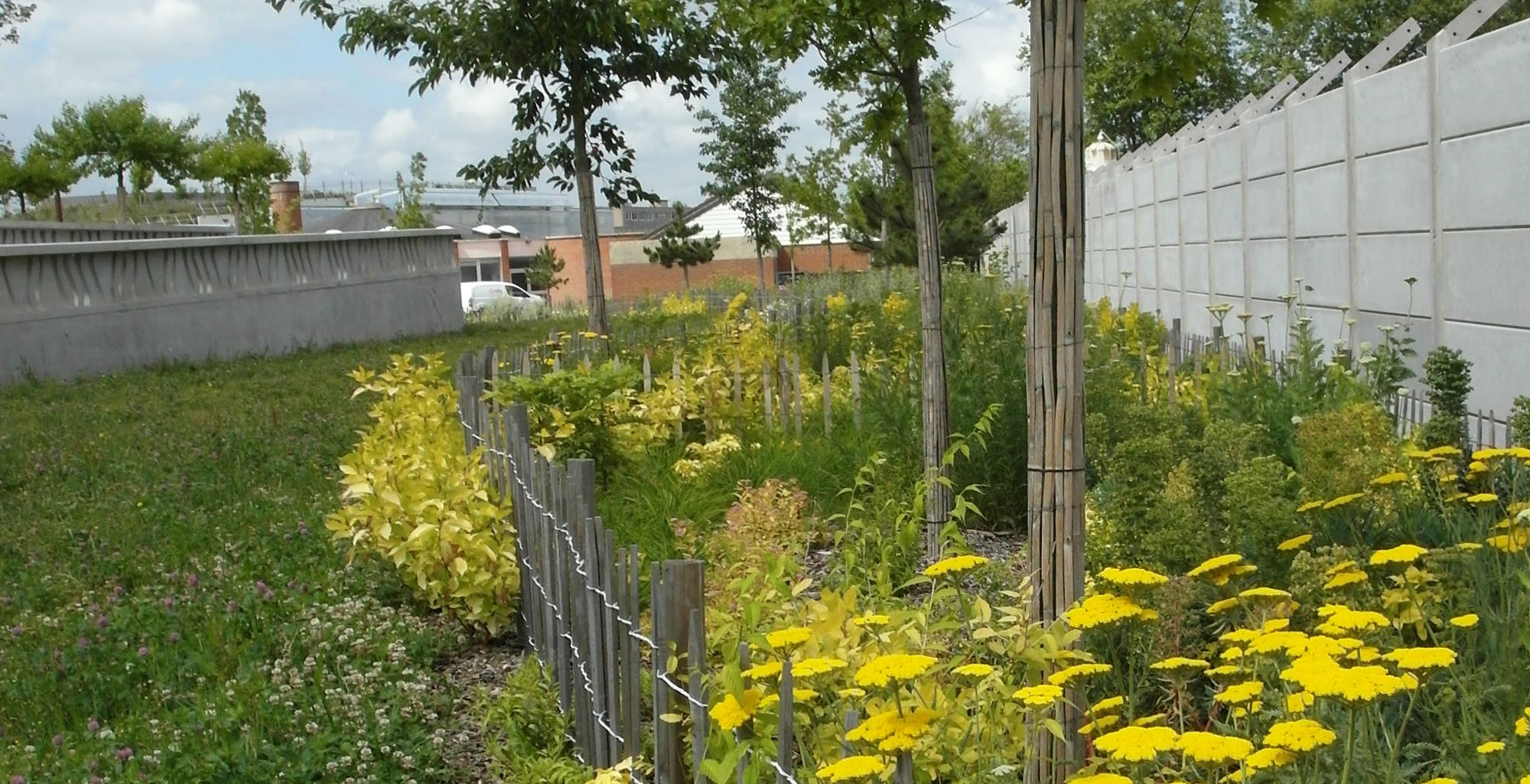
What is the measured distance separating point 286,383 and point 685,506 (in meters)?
8.84

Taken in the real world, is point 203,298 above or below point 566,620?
above

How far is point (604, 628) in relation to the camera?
4.00 metres

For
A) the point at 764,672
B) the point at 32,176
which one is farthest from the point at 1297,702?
the point at 32,176

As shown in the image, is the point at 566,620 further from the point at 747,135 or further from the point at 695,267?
the point at 695,267

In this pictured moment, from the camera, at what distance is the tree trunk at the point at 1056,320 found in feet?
10.0

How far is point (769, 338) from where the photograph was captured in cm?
1108

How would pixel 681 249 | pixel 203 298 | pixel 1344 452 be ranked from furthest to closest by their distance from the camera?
pixel 681 249 → pixel 203 298 → pixel 1344 452

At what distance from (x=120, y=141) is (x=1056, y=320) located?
40.6 meters

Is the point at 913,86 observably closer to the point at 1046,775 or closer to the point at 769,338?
the point at 1046,775

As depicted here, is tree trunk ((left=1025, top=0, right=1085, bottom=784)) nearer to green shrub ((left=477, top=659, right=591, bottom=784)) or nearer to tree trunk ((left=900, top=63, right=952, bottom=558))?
green shrub ((left=477, top=659, right=591, bottom=784))

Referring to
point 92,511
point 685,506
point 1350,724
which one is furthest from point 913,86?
point 92,511

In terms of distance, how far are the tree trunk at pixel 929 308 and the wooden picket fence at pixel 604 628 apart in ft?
4.66

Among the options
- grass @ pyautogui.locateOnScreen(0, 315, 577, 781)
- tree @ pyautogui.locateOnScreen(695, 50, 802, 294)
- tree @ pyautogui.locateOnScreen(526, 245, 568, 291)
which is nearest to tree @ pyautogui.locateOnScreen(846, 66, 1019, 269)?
tree @ pyautogui.locateOnScreen(695, 50, 802, 294)

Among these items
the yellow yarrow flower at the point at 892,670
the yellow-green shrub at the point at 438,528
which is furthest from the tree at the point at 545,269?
the yellow yarrow flower at the point at 892,670
